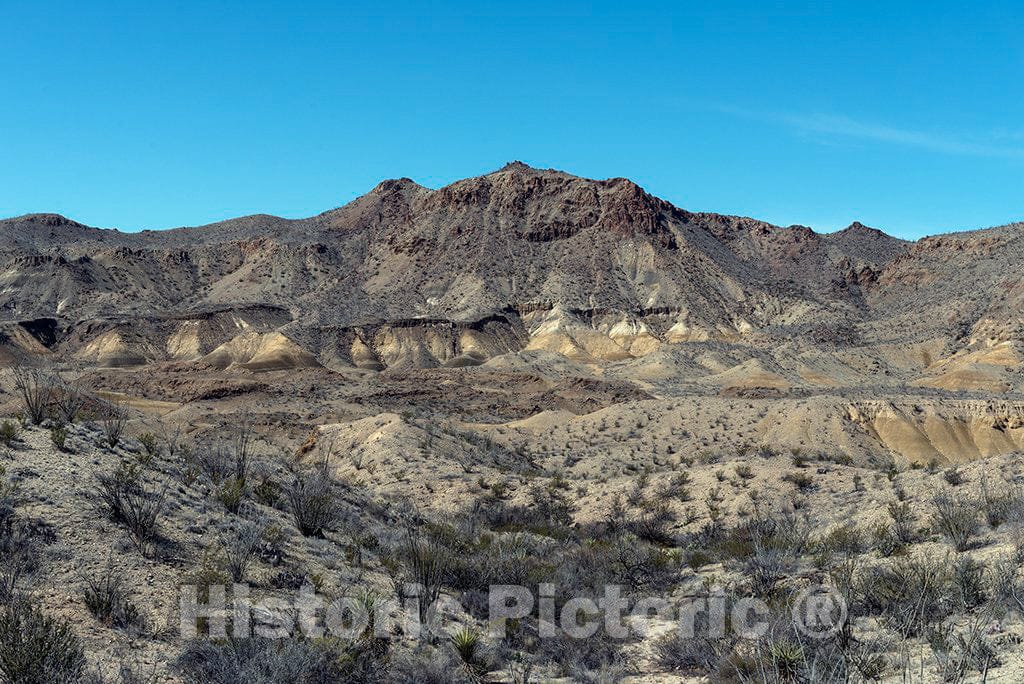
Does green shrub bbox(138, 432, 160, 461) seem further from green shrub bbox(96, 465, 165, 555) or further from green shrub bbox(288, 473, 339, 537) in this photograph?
green shrub bbox(288, 473, 339, 537)

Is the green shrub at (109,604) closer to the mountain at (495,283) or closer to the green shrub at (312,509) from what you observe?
the green shrub at (312,509)

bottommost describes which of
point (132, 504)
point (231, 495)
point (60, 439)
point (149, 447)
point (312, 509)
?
point (312, 509)

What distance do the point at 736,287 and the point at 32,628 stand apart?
101844 mm

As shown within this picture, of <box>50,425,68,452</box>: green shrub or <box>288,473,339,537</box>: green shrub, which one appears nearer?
<box>50,425,68,452</box>: green shrub

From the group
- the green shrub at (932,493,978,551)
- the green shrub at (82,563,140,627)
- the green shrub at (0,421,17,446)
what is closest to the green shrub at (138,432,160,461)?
the green shrub at (0,421,17,446)

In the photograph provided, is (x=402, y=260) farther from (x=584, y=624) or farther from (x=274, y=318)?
(x=584, y=624)

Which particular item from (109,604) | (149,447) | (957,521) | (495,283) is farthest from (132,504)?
(495,283)

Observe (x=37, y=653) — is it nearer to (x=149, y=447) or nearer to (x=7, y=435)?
(x=7, y=435)

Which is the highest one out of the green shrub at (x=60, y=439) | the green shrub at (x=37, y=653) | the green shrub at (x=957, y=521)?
the green shrub at (x=60, y=439)

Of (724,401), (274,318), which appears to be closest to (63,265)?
(274,318)

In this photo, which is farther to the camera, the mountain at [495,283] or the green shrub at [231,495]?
the mountain at [495,283]

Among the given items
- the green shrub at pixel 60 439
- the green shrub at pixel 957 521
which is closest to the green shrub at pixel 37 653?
the green shrub at pixel 60 439

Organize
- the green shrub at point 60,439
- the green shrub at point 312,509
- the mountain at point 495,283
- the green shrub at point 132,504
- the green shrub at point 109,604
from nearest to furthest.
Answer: the green shrub at point 109,604
the green shrub at point 132,504
the green shrub at point 60,439
the green shrub at point 312,509
the mountain at point 495,283

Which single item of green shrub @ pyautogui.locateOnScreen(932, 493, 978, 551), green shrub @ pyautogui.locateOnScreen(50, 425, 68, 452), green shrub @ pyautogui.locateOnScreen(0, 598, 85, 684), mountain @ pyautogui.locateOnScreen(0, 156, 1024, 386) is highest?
mountain @ pyautogui.locateOnScreen(0, 156, 1024, 386)
